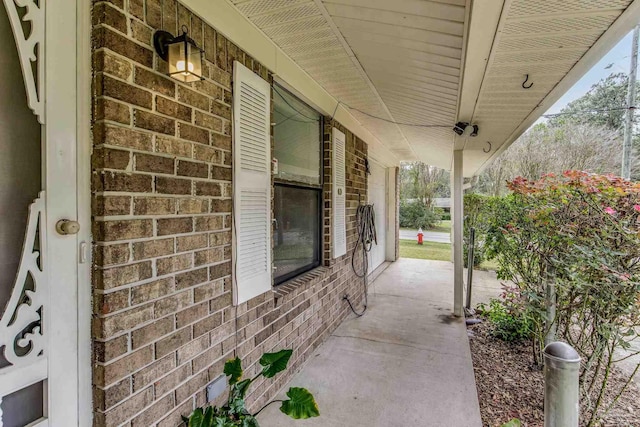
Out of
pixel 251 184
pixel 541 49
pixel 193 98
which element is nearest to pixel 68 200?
pixel 193 98

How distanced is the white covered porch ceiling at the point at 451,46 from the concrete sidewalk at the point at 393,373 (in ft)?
8.37

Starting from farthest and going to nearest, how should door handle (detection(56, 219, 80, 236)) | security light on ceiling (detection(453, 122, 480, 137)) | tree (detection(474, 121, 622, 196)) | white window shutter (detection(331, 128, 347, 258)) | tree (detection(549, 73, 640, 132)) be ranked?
1. tree (detection(549, 73, 640, 132))
2. tree (detection(474, 121, 622, 196))
3. white window shutter (detection(331, 128, 347, 258))
4. security light on ceiling (detection(453, 122, 480, 137))
5. door handle (detection(56, 219, 80, 236))

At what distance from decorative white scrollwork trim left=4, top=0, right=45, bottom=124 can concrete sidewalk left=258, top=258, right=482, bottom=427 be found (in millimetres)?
2341

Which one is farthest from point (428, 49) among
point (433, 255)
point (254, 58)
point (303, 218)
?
point (433, 255)

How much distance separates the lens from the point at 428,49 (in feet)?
7.47

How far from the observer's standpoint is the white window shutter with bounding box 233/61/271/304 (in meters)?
2.12

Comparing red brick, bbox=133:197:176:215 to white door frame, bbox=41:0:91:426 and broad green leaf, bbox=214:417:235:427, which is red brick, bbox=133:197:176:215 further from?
broad green leaf, bbox=214:417:235:427

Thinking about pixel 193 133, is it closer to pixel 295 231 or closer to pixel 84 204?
pixel 84 204

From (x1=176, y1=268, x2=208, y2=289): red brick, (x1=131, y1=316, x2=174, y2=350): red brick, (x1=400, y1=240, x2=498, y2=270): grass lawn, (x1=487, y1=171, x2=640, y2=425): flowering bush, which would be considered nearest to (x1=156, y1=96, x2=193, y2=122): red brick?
(x1=176, y1=268, x2=208, y2=289): red brick

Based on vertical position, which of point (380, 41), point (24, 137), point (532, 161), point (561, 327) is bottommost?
point (561, 327)

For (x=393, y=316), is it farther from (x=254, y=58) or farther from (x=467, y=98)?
(x=254, y=58)

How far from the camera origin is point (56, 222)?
122 cm

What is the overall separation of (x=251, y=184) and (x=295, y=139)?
1.12 m

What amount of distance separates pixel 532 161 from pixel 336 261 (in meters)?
13.1
